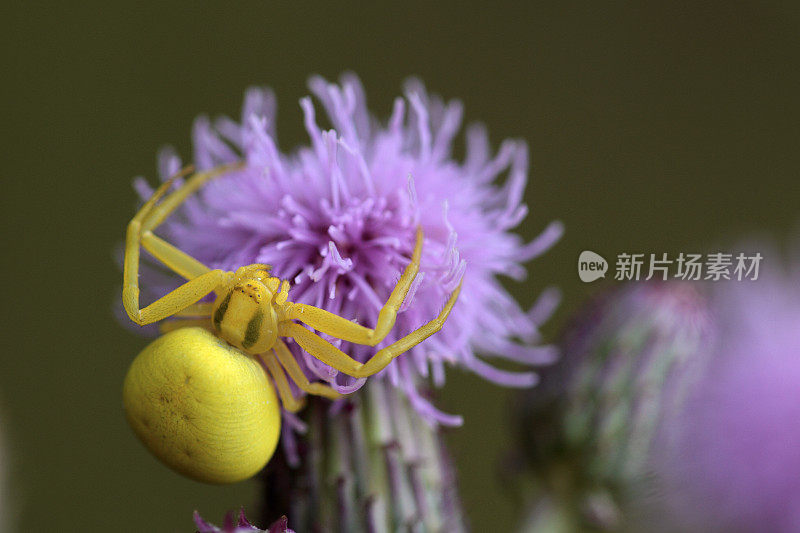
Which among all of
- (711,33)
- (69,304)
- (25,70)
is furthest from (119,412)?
(711,33)

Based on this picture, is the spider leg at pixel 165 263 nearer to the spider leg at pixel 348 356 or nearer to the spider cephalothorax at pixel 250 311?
the spider cephalothorax at pixel 250 311

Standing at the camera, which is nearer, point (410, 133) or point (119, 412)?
point (410, 133)

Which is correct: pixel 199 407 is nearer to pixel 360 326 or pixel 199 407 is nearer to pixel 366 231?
pixel 360 326

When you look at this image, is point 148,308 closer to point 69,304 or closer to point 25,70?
point 69,304

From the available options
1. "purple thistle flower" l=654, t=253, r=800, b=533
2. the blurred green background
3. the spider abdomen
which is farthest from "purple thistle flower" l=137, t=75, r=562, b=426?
the blurred green background

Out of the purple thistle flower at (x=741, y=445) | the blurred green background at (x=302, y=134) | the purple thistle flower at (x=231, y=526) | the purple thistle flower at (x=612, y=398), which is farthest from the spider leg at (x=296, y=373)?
the blurred green background at (x=302, y=134)

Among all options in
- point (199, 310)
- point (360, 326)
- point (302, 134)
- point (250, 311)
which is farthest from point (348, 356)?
point (302, 134)
